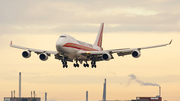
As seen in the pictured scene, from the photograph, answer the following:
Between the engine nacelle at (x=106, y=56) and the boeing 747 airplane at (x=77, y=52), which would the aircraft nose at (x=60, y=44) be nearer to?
the boeing 747 airplane at (x=77, y=52)

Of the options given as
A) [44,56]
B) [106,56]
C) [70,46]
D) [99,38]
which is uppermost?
[99,38]

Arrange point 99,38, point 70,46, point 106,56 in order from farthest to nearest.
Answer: point 99,38, point 106,56, point 70,46

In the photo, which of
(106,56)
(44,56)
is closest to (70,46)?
(44,56)

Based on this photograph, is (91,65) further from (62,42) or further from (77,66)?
(62,42)

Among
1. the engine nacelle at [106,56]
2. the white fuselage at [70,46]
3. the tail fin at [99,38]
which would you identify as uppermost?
the tail fin at [99,38]

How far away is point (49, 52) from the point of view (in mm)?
117438

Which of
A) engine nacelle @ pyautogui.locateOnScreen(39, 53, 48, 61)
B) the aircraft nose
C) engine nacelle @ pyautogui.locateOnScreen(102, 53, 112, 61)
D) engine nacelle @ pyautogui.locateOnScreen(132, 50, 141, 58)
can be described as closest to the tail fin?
engine nacelle @ pyautogui.locateOnScreen(102, 53, 112, 61)

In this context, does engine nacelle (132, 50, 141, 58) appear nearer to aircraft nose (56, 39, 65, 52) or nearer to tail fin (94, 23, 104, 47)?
aircraft nose (56, 39, 65, 52)

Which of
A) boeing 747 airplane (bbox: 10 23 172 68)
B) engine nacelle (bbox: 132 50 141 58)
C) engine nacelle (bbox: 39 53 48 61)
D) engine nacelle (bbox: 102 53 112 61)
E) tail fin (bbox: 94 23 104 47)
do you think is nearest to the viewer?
boeing 747 airplane (bbox: 10 23 172 68)

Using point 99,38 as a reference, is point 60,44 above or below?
below

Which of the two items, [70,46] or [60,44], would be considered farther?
[70,46]

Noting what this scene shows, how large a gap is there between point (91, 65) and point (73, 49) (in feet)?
47.9

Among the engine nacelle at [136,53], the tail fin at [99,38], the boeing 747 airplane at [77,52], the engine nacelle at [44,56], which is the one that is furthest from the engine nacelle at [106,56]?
the tail fin at [99,38]

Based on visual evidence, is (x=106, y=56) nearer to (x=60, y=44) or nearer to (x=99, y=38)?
(x=60, y=44)
